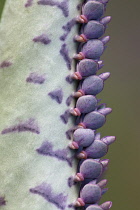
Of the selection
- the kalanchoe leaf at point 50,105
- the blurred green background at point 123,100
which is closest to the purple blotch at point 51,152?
the kalanchoe leaf at point 50,105

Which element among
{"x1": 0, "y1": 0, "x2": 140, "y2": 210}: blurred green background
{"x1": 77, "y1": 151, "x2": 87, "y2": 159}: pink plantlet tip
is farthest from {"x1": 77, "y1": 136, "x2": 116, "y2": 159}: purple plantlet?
{"x1": 0, "y1": 0, "x2": 140, "y2": 210}: blurred green background

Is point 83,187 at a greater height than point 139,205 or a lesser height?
greater

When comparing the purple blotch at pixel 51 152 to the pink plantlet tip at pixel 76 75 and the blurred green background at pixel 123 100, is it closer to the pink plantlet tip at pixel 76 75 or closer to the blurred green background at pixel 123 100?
the pink plantlet tip at pixel 76 75

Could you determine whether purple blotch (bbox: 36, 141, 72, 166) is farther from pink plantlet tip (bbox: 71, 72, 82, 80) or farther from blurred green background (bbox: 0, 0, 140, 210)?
blurred green background (bbox: 0, 0, 140, 210)

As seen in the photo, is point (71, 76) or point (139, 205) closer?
point (71, 76)

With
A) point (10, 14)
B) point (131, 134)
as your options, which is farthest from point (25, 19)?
point (131, 134)

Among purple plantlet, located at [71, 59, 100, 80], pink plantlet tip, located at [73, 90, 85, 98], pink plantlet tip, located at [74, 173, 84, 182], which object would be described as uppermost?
purple plantlet, located at [71, 59, 100, 80]

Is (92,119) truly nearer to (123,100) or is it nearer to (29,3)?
(29,3)

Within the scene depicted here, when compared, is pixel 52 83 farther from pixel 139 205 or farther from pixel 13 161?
pixel 139 205
